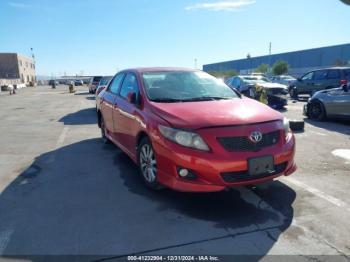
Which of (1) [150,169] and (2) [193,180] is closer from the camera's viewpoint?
(2) [193,180]

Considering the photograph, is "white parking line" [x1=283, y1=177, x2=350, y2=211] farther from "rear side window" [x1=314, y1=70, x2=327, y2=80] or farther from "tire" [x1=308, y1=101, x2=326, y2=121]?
"rear side window" [x1=314, y1=70, x2=327, y2=80]

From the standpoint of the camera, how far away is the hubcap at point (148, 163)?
441 cm

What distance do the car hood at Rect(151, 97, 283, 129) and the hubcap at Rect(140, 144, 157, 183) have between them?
1.78 ft

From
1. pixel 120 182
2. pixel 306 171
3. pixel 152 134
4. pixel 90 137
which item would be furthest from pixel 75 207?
pixel 90 137

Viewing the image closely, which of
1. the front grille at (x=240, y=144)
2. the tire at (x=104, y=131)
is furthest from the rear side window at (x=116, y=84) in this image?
the front grille at (x=240, y=144)

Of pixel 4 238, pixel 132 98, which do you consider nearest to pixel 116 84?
pixel 132 98

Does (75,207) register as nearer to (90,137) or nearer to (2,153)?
(2,153)

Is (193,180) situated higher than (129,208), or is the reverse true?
(193,180)

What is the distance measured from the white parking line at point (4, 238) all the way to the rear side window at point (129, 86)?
2534mm

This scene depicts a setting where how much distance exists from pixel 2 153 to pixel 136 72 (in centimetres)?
356

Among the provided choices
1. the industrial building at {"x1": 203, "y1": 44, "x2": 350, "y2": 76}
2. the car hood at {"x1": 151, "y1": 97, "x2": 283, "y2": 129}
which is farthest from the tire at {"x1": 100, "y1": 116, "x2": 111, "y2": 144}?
the industrial building at {"x1": 203, "y1": 44, "x2": 350, "y2": 76}

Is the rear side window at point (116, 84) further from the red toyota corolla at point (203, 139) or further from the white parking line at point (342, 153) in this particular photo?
the white parking line at point (342, 153)

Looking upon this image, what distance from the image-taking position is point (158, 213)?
12.7ft

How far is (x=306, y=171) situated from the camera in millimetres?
5312
